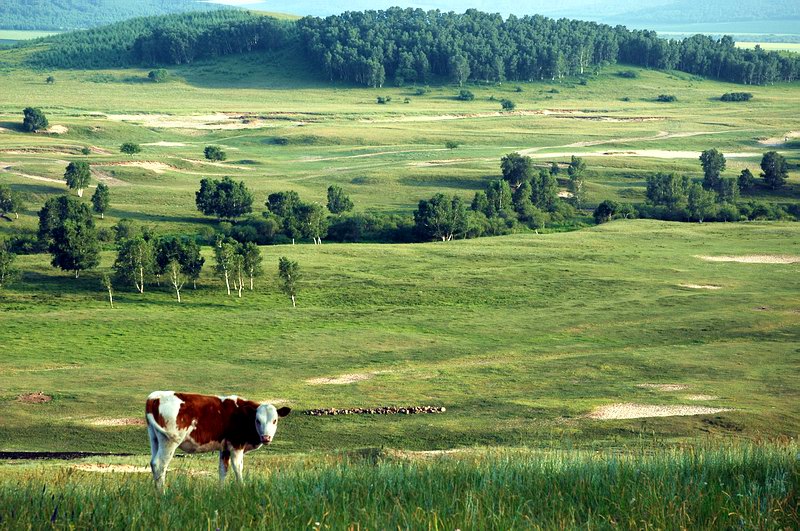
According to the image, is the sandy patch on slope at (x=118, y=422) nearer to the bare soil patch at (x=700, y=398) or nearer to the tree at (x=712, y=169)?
the bare soil patch at (x=700, y=398)

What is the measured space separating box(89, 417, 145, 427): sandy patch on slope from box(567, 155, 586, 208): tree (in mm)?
96275

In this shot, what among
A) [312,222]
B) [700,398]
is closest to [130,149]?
[312,222]

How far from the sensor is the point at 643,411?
153 ft

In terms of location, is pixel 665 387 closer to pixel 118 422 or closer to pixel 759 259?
pixel 118 422

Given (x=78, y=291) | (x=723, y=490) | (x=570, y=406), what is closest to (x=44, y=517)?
(x=723, y=490)

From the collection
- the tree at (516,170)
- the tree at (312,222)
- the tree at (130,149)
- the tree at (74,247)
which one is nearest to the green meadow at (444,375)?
the tree at (74,247)

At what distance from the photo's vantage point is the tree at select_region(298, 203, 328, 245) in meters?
106

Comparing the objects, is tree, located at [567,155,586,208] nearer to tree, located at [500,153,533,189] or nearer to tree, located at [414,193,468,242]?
tree, located at [500,153,533,189]

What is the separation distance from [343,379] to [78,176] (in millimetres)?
78080

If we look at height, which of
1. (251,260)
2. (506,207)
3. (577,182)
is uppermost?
(251,260)

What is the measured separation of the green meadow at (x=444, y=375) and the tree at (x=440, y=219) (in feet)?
20.4

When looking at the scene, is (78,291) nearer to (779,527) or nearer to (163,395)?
(163,395)

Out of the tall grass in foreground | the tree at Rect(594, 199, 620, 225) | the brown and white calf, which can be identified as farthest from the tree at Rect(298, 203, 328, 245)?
the tall grass in foreground

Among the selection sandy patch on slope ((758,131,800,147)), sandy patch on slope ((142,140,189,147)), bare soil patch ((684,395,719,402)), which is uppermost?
bare soil patch ((684,395,719,402))
